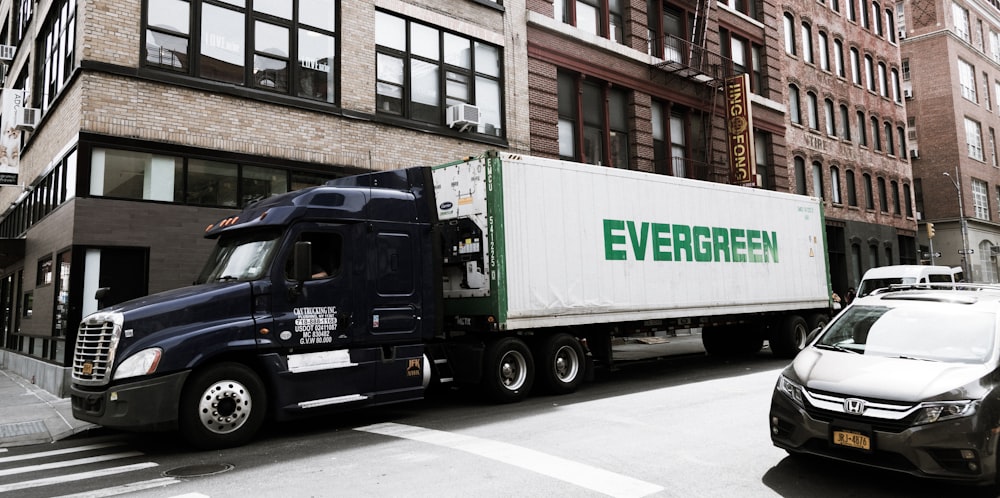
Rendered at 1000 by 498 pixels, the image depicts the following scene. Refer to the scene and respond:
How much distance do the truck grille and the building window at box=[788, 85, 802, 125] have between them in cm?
2952

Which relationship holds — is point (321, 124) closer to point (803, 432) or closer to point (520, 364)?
point (520, 364)

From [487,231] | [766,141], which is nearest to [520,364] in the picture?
[487,231]

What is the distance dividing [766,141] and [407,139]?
18.5 meters

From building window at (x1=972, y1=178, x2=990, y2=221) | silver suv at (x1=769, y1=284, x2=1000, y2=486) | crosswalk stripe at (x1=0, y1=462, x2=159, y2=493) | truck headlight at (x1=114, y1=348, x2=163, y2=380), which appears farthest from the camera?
building window at (x1=972, y1=178, x2=990, y2=221)

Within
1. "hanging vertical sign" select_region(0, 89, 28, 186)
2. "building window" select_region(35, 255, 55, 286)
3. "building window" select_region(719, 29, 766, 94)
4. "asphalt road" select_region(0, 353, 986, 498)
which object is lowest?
"asphalt road" select_region(0, 353, 986, 498)

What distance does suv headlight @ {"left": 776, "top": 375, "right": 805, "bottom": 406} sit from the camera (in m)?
5.61

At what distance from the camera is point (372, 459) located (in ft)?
22.3

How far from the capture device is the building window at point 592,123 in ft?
68.8

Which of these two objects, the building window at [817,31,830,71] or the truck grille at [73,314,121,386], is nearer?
the truck grille at [73,314,121,386]

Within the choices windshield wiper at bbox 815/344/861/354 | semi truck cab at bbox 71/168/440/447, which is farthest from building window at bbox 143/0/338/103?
windshield wiper at bbox 815/344/861/354

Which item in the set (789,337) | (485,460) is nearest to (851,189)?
(789,337)

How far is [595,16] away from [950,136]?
38395 millimetres

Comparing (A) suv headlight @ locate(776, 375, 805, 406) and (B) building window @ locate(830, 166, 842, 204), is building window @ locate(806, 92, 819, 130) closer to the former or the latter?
(B) building window @ locate(830, 166, 842, 204)

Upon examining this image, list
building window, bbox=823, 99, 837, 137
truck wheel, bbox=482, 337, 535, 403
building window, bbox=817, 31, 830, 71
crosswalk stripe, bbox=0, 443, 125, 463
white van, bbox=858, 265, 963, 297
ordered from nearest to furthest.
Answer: crosswalk stripe, bbox=0, 443, 125, 463 → truck wheel, bbox=482, 337, 535, 403 → white van, bbox=858, 265, 963, 297 → building window, bbox=817, 31, 830, 71 → building window, bbox=823, 99, 837, 137
